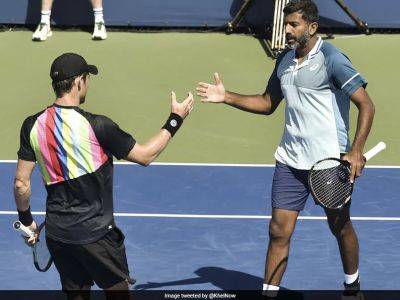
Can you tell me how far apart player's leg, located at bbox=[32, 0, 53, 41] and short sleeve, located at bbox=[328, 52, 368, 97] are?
314 inches

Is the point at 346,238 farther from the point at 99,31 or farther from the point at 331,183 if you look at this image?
the point at 99,31

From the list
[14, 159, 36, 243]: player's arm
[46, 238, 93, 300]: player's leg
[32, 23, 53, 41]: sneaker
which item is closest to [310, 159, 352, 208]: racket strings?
[46, 238, 93, 300]: player's leg

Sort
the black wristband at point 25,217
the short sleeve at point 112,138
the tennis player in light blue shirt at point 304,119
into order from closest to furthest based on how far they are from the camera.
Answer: the short sleeve at point 112,138 → the black wristband at point 25,217 → the tennis player in light blue shirt at point 304,119

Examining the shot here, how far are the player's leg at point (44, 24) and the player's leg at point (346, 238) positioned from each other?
7.95 m

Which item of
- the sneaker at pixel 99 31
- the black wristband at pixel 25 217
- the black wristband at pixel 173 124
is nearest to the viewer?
the black wristband at pixel 173 124

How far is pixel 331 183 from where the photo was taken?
23.4 ft

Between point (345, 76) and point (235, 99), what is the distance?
0.98 metres

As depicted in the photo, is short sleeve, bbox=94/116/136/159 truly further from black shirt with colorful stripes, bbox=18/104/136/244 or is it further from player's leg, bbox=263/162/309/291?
player's leg, bbox=263/162/309/291

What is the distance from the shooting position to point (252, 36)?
14641 mm

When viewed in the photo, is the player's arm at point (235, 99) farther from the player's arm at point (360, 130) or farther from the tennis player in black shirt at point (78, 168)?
the tennis player in black shirt at point (78, 168)

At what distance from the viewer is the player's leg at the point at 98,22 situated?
14.3 meters

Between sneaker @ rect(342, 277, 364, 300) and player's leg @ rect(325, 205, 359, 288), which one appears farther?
sneaker @ rect(342, 277, 364, 300)

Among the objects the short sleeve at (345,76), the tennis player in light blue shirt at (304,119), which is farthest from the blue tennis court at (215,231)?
the short sleeve at (345,76)

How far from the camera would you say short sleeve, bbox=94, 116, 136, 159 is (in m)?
6.21
